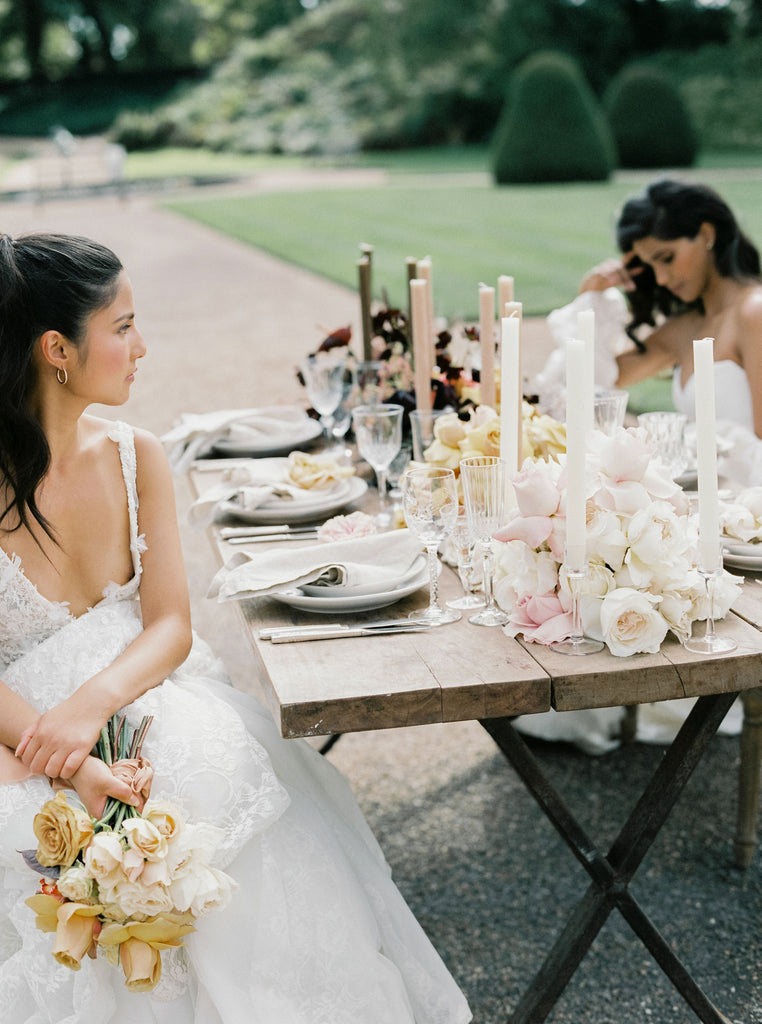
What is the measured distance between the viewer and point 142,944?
5.43 feet

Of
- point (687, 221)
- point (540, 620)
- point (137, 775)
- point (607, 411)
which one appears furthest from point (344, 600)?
point (687, 221)

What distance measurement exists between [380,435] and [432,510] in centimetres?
56

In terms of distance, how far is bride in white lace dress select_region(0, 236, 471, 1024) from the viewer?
1820 millimetres

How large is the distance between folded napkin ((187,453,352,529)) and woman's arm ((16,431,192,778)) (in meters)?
0.22

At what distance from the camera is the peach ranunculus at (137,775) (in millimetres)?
1834

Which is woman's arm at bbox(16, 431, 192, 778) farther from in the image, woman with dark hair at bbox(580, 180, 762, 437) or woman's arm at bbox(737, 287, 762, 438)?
woman's arm at bbox(737, 287, 762, 438)

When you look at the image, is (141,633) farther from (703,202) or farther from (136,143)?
(136,143)

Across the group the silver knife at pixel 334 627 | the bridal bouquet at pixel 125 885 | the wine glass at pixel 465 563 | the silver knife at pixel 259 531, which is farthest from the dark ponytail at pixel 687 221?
the bridal bouquet at pixel 125 885

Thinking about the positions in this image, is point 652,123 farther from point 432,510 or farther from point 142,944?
point 142,944

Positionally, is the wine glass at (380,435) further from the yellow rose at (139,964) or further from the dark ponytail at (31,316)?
the yellow rose at (139,964)

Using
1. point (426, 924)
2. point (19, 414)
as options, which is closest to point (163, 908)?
point (19, 414)

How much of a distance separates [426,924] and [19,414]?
148cm

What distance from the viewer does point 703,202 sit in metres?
3.53

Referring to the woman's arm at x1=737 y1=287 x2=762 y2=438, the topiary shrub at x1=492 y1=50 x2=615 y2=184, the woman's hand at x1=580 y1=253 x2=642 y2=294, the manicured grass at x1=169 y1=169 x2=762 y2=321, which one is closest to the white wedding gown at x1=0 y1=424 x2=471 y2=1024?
the woman's arm at x1=737 y1=287 x2=762 y2=438
